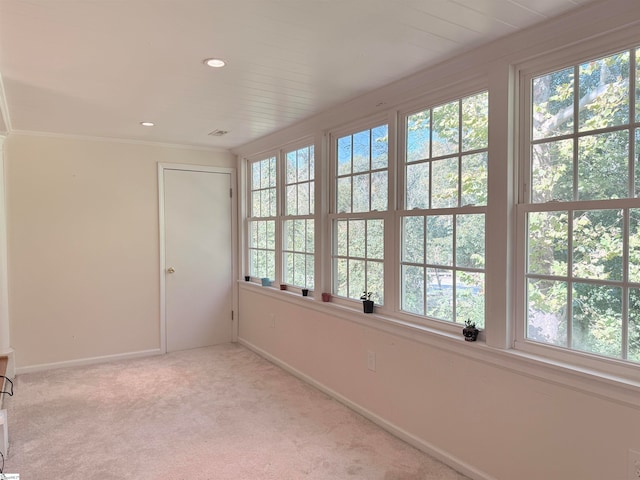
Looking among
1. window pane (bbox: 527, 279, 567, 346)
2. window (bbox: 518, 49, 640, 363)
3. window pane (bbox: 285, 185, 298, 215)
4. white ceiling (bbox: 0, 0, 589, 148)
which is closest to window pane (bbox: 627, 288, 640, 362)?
window (bbox: 518, 49, 640, 363)

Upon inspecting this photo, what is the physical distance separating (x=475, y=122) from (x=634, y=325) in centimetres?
125

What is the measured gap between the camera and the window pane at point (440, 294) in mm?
2465

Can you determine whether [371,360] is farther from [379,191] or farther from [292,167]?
[292,167]

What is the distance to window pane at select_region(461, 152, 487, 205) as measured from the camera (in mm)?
2271

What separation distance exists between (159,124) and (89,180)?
1.10 m

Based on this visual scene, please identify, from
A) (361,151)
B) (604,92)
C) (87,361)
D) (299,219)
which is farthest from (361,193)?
(87,361)

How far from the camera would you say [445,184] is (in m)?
2.49

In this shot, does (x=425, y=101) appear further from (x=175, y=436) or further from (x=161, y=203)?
(x=161, y=203)

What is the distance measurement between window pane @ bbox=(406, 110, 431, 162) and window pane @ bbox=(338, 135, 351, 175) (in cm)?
64

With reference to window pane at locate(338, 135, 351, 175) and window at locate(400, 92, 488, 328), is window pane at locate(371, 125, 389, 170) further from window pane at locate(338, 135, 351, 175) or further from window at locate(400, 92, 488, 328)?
window pane at locate(338, 135, 351, 175)

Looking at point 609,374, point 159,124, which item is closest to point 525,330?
point 609,374

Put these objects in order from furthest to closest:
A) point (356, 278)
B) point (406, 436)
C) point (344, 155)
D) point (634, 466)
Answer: point (344, 155), point (356, 278), point (406, 436), point (634, 466)

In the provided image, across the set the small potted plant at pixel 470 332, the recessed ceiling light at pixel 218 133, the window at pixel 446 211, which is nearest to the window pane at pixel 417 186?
the window at pixel 446 211

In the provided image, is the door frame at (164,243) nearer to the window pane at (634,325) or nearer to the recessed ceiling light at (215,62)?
the recessed ceiling light at (215,62)
